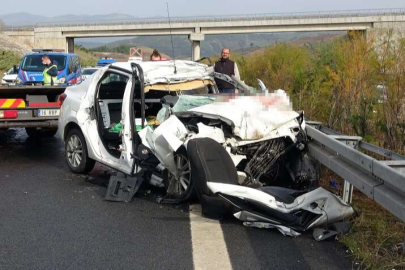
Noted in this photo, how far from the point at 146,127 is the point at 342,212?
2680 millimetres

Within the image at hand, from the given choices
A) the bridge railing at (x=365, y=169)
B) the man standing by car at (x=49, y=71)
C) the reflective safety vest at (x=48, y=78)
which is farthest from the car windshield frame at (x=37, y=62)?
the bridge railing at (x=365, y=169)

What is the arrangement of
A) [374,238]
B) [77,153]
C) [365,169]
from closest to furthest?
[365,169]
[374,238]
[77,153]

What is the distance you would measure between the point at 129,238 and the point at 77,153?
3289 millimetres

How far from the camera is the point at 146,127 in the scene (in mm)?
6652

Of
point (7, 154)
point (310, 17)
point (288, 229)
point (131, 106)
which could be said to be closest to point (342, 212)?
point (288, 229)

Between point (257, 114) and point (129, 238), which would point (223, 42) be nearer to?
point (257, 114)

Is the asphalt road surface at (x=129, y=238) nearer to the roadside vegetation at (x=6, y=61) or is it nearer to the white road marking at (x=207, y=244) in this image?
the white road marking at (x=207, y=244)

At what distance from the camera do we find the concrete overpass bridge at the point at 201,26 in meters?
60.0

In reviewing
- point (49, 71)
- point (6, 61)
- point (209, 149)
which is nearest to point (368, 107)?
point (209, 149)

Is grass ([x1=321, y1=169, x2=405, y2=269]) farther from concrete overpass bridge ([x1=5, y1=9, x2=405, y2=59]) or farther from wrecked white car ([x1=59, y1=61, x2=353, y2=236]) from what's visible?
concrete overpass bridge ([x1=5, y1=9, x2=405, y2=59])

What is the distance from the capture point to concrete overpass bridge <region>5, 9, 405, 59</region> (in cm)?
6000

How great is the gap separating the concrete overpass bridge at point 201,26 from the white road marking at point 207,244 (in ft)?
181

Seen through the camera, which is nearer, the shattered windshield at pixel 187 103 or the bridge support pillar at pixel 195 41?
the shattered windshield at pixel 187 103

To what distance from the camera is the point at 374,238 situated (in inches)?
192
